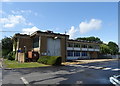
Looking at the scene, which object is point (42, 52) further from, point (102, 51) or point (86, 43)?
point (102, 51)

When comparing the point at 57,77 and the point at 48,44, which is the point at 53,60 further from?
the point at 57,77

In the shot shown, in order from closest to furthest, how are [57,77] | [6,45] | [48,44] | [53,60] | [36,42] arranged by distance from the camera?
1. [57,77]
2. [53,60]
3. [48,44]
4. [36,42]
5. [6,45]

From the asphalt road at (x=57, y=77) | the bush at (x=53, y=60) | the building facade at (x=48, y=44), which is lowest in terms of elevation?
the asphalt road at (x=57, y=77)

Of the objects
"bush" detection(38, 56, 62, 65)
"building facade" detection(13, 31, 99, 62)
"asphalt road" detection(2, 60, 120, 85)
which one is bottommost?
"asphalt road" detection(2, 60, 120, 85)

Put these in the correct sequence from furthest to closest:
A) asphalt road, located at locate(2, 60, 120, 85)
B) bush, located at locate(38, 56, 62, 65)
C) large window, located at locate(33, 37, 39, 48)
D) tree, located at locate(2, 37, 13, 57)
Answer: tree, located at locate(2, 37, 13, 57)
large window, located at locate(33, 37, 39, 48)
bush, located at locate(38, 56, 62, 65)
asphalt road, located at locate(2, 60, 120, 85)

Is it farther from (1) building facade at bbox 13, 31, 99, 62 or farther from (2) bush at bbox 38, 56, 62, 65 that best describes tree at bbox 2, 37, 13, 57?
(2) bush at bbox 38, 56, 62, 65

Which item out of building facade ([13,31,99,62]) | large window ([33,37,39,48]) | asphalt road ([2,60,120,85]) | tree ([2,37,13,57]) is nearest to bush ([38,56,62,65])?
building facade ([13,31,99,62])

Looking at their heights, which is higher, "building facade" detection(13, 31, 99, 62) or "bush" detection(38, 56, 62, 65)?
"building facade" detection(13, 31, 99, 62)

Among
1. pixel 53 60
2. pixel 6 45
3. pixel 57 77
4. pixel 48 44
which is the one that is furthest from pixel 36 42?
pixel 6 45

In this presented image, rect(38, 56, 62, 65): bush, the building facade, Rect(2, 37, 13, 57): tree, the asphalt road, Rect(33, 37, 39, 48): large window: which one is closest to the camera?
the asphalt road

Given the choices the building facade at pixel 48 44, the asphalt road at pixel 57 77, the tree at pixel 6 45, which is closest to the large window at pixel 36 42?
the building facade at pixel 48 44

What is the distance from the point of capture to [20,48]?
35719 millimetres

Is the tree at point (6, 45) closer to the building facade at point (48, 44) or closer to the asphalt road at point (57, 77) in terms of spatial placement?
the building facade at point (48, 44)

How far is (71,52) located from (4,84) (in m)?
35.7
